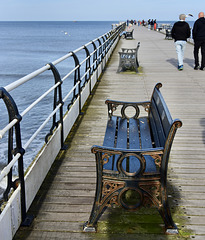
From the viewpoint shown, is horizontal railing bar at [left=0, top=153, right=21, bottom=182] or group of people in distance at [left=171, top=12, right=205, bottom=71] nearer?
horizontal railing bar at [left=0, top=153, right=21, bottom=182]

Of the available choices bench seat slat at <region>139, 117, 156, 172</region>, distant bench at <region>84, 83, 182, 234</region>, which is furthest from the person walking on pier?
distant bench at <region>84, 83, 182, 234</region>

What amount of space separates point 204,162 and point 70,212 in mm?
2194

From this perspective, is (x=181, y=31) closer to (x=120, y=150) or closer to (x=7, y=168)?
(x=120, y=150)

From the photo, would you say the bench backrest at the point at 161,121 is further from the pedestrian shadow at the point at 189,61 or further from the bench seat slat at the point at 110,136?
the pedestrian shadow at the point at 189,61

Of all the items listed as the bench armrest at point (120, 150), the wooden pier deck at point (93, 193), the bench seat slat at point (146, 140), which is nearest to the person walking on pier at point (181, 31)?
the wooden pier deck at point (93, 193)

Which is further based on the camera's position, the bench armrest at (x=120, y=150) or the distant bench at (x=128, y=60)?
the distant bench at (x=128, y=60)

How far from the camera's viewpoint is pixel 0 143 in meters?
15.3

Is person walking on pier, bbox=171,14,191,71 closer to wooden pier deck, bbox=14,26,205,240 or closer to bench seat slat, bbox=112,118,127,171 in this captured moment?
wooden pier deck, bbox=14,26,205,240

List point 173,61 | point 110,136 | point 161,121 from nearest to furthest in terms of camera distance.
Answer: point 161,121, point 110,136, point 173,61

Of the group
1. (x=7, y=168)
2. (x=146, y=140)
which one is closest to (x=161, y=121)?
(x=146, y=140)

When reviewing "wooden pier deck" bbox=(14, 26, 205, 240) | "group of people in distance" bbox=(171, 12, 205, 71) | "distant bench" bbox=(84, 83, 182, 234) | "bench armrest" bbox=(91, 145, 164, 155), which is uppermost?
"group of people in distance" bbox=(171, 12, 205, 71)

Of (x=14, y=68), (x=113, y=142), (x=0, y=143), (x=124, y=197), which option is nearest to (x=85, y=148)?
(x=113, y=142)

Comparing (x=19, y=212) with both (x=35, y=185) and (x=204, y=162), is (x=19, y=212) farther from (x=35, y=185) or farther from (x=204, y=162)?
(x=204, y=162)

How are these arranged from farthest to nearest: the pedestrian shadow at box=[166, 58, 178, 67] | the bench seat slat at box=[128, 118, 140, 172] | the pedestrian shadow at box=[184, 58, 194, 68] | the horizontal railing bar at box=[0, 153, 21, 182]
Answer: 1. the pedestrian shadow at box=[166, 58, 178, 67]
2. the pedestrian shadow at box=[184, 58, 194, 68]
3. the bench seat slat at box=[128, 118, 140, 172]
4. the horizontal railing bar at box=[0, 153, 21, 182]
